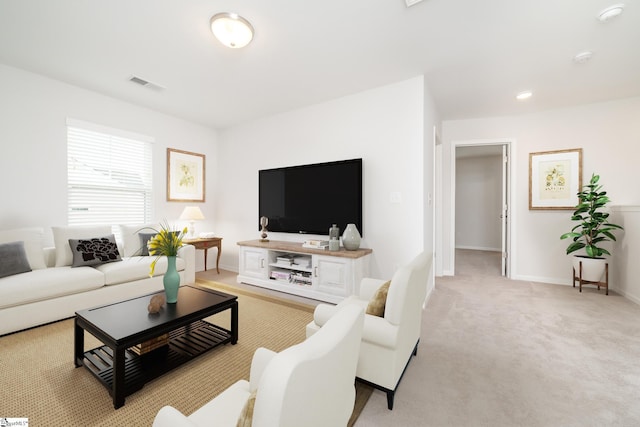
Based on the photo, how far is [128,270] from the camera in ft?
10.3

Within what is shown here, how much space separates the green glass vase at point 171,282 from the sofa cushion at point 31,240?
74.3 inches

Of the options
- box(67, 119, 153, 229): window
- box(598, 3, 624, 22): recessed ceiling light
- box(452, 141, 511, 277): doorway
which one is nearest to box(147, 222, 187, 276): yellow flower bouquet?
box(67, 119, 153, 229): window

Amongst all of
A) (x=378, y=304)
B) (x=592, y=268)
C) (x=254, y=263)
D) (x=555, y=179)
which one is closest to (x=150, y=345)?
(x=378, y=304)

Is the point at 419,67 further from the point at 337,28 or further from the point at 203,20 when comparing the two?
the point at 203,20

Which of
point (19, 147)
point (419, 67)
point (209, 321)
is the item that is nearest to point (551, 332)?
point (419, 67)

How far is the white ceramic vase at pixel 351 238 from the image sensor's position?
333cm

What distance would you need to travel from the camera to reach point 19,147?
10.2ft

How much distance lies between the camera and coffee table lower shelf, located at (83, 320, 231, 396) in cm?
172

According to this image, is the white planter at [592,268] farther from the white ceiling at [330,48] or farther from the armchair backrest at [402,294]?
the armchair backrest at [402,294]

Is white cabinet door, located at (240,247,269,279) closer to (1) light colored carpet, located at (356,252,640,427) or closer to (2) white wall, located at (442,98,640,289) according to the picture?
(1) light colored carpet, located at (356,252,640,427)

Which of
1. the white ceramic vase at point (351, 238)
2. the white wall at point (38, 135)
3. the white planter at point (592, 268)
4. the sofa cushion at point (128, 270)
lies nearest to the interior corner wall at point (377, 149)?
the white ceramic vase at point (351, 238)

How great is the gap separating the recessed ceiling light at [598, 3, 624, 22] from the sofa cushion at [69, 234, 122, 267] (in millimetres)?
5267

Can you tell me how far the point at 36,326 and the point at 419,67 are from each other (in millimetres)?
4619

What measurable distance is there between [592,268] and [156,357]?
5177 millimetres
